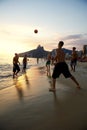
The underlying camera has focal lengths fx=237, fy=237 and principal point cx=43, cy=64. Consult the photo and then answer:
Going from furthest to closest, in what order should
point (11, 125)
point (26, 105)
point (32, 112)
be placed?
point (26, 105), point (32, 112), point (11, 125)

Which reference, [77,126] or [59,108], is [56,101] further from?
[77,126]

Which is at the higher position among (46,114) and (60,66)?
(60,66)

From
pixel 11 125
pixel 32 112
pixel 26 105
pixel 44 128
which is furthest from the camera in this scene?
pixel 26 105

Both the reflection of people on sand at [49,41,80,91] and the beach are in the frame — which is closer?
the beach

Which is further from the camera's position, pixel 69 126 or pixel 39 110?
pixel 39 110

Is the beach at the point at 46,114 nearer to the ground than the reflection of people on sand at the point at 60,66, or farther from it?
nearer to the ground

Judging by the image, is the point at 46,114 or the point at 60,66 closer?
the point at 46,114

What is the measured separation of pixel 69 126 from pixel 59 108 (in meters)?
1.28

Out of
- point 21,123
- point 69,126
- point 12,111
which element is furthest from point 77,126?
point 12,111

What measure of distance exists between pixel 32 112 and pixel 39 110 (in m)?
0.22

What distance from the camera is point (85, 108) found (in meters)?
5.35

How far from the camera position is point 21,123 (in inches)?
180

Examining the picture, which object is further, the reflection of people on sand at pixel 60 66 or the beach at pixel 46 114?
the reflection of people on sand at pixel 60 66

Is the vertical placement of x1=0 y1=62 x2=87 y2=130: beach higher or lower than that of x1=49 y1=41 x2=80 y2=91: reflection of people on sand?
lower
